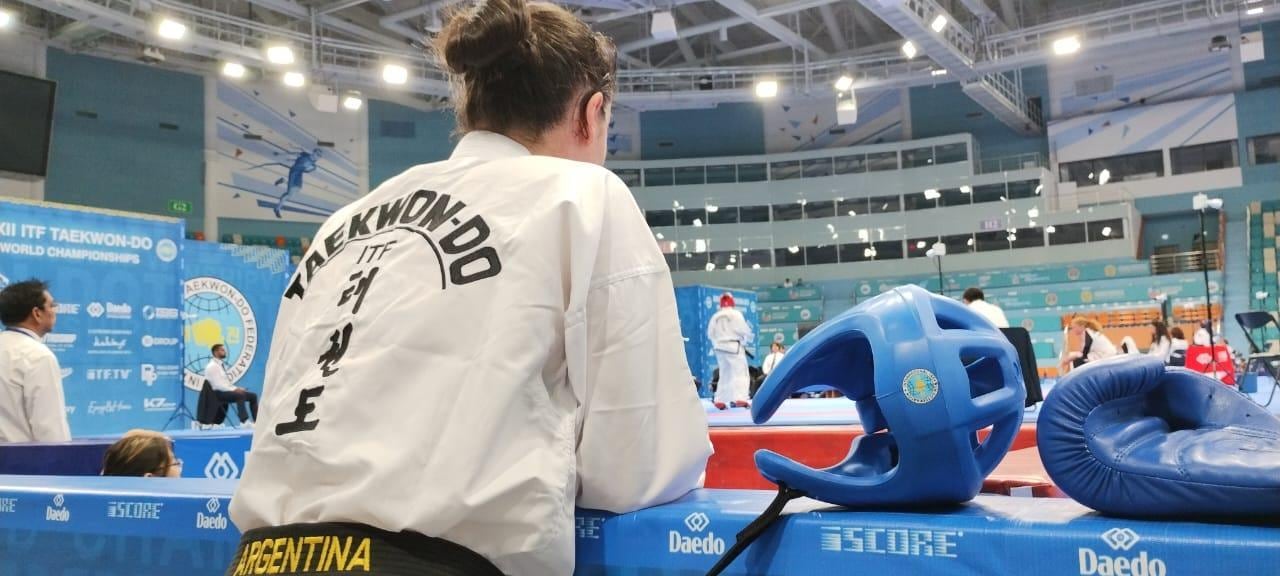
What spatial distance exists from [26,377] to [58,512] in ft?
10.1

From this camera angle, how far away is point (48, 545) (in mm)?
1459

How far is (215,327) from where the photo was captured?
11.7 m

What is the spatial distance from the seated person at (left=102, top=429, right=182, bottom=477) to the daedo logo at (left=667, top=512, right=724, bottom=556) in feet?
8.99

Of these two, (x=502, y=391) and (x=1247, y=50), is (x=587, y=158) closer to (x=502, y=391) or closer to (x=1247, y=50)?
(x=502, y=391)

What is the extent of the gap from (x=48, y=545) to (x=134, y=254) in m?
8.98

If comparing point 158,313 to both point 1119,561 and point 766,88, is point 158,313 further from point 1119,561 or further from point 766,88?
point 766,88

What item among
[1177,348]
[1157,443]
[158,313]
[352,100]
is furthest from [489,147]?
[352,100]

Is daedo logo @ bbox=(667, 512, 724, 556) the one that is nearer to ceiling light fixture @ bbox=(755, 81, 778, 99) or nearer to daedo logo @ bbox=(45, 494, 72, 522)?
daedo logo @ bbox=(45, 494, 72, 522)

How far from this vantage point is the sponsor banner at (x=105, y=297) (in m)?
8.55

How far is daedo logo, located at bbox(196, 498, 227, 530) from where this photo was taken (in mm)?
1295

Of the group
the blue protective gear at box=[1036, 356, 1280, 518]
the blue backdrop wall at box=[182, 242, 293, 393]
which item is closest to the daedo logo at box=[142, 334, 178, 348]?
the blue backdrop wall at box=[182, 242, 293, 393]

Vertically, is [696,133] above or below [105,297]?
above

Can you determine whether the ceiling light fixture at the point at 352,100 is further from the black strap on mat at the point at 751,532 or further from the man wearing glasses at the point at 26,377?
the black strap on mat at the point at 751,532

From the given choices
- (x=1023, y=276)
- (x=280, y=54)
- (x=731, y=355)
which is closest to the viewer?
(x=731, y=355)
